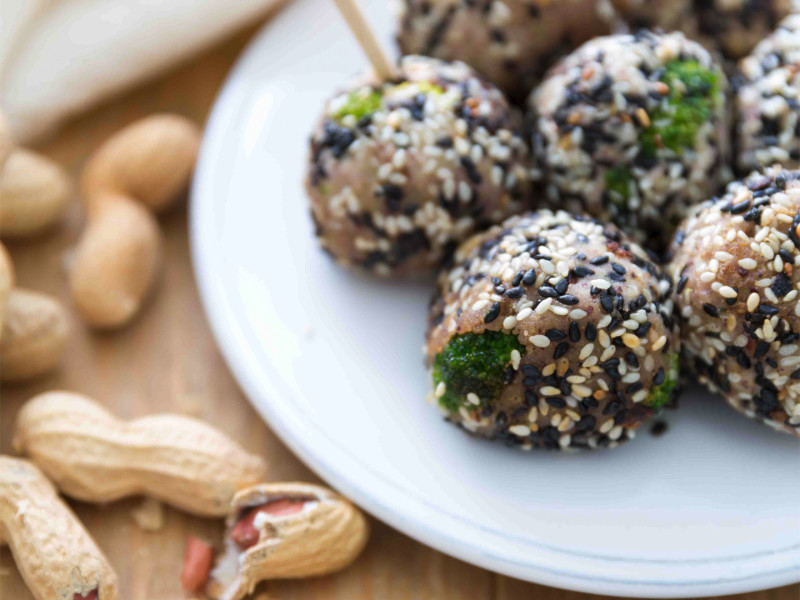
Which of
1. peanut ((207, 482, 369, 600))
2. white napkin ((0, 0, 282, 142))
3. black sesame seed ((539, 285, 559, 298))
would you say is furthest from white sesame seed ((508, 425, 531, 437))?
white napkin ((0, 0, 282, 142))

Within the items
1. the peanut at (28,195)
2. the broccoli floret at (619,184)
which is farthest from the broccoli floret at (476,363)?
the peanut at (28,195)

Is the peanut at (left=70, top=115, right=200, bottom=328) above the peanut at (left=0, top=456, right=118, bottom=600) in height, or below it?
above

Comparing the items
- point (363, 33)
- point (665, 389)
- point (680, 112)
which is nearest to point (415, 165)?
point (363, 33)

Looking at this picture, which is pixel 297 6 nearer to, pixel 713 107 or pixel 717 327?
pixel 713 107

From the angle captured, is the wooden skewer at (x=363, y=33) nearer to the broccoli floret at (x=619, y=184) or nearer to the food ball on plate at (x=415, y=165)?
the food ball on plate at (x=415, y=165)

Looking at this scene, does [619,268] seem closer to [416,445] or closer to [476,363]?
[476,363]

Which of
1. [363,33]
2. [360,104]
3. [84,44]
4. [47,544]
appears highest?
[84,44]

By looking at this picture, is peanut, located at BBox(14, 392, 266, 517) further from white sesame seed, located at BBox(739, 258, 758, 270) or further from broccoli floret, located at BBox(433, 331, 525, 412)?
white sesame seed, located at BBox(739, 258, 758, 270)

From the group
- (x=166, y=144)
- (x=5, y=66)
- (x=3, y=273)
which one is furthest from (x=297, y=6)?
(x=3, y=273)
